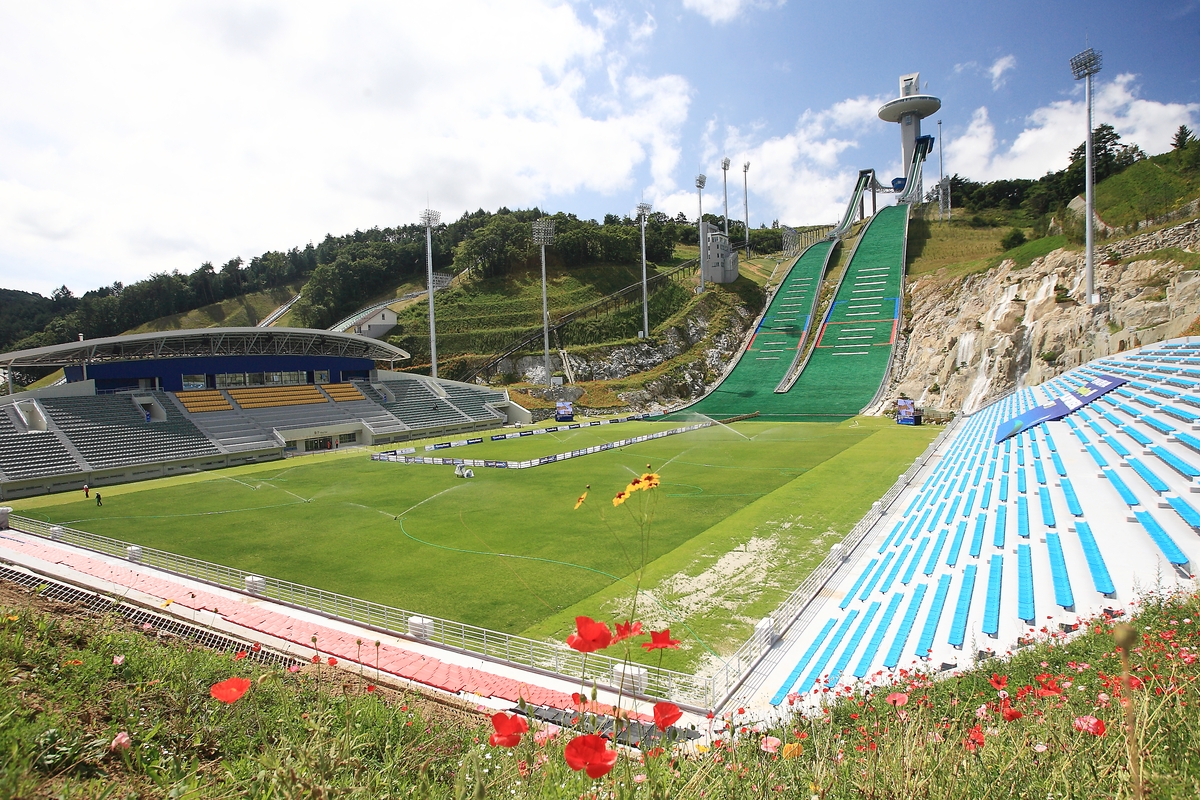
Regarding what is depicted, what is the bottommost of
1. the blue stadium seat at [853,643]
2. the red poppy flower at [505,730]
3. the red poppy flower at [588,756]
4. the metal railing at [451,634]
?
the metal railing at [451,634]

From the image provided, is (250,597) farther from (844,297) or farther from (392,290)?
(392,290)

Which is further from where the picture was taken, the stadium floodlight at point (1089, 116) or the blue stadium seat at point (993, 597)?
the stadium floodlight at point (1089, 116)

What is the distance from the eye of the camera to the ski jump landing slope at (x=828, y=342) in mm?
48219

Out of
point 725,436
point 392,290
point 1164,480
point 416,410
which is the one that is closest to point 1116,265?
point 725,436

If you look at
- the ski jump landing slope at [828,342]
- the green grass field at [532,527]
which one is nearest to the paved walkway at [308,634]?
the green grass field at [532,527]

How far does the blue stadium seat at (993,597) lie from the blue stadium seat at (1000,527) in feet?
2.46

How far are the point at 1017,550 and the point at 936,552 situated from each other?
1755 millimetres

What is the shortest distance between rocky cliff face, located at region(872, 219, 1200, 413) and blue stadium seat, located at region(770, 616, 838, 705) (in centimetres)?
2610

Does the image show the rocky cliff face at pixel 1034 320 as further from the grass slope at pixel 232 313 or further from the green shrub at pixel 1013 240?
the grass slope at pixel 232 313

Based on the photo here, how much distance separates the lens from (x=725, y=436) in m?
38.1

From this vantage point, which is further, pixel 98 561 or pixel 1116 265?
pixel 1116 265

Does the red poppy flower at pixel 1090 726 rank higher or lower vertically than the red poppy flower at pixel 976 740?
higher

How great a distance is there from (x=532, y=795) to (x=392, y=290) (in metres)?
91.0

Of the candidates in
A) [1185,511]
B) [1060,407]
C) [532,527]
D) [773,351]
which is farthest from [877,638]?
[773,351]
